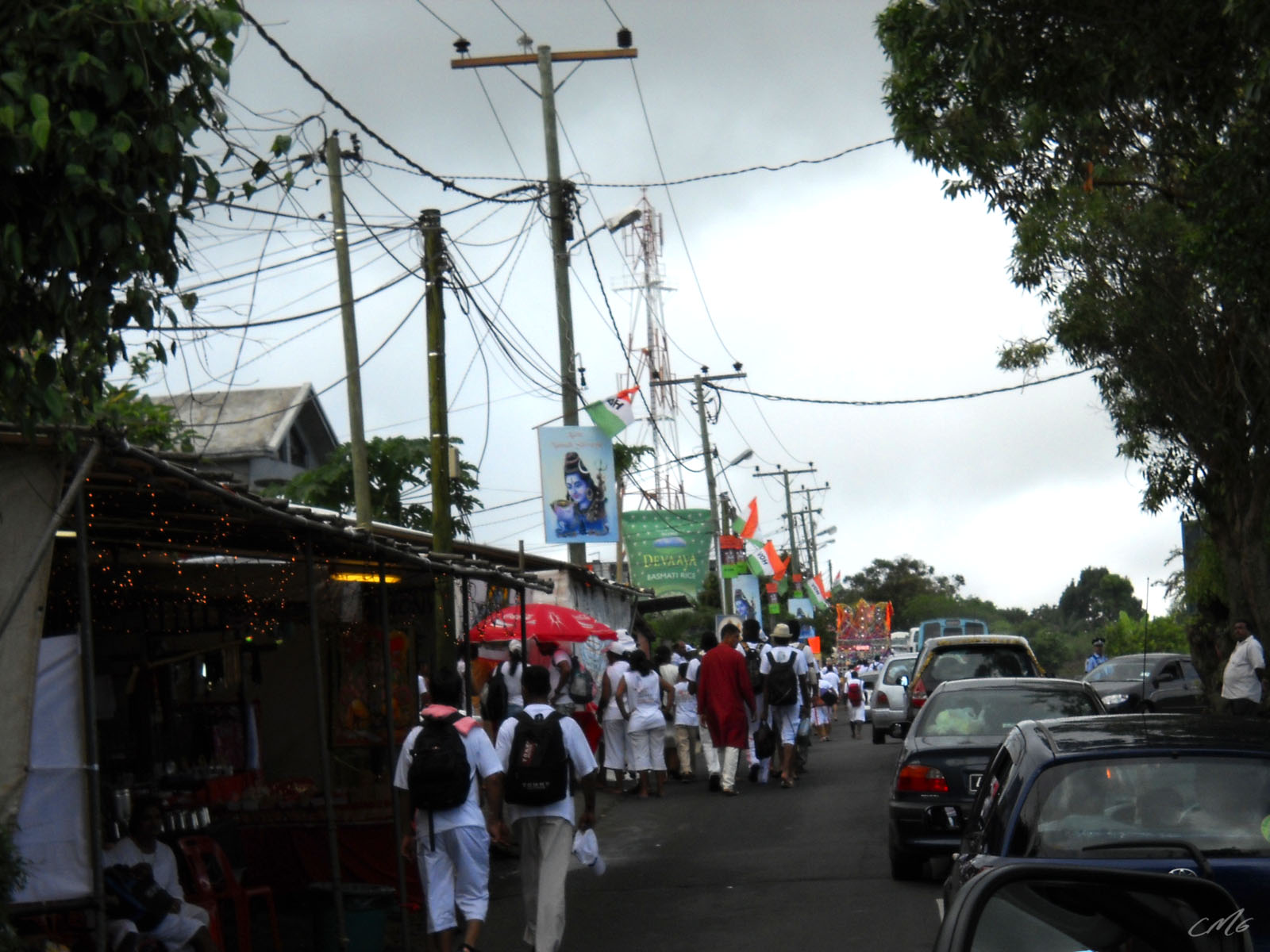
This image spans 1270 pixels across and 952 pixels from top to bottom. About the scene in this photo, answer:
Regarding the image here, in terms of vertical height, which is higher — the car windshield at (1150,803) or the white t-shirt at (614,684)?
the white t-shirt at (614,684)

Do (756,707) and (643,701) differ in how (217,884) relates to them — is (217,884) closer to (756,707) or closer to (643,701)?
(643,701)

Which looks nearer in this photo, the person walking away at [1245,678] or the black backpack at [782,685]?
the black backpack at [782,685]

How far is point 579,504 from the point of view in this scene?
67.1 feet

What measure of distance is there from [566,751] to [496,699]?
6.70m

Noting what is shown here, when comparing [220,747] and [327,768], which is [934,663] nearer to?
[220,747]

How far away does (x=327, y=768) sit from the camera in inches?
378

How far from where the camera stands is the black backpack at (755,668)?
18306 mm

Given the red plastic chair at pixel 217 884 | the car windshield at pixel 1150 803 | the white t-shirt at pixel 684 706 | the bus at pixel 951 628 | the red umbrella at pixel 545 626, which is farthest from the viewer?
the bus at pixel 951 628

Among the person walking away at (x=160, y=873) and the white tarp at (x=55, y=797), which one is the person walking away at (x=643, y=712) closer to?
the person walking away at (x=160, y=873)

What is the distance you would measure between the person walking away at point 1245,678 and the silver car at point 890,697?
6.89 metres

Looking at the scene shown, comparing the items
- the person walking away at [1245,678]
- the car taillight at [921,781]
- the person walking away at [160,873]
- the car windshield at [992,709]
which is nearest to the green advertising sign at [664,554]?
the person walking away at [1245,678]

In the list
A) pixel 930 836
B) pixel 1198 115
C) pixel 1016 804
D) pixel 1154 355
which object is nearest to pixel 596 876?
pixel 930 836

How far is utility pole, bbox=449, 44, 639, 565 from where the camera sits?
2058 centimetres

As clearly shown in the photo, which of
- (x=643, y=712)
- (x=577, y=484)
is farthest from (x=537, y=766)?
(x=577, y=484)
